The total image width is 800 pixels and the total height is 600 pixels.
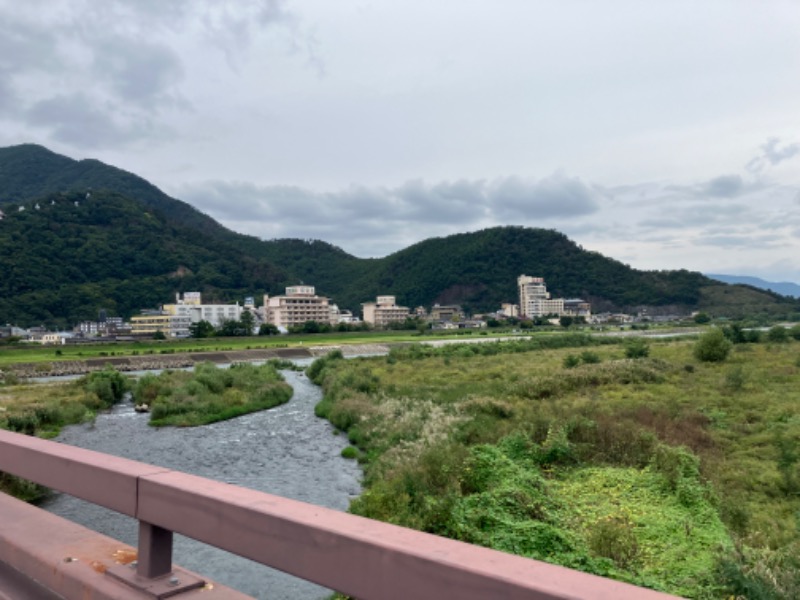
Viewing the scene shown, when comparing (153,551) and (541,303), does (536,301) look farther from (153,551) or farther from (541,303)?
(153,551)

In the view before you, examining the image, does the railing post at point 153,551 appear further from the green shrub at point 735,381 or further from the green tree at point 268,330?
the green tree at point 268,330

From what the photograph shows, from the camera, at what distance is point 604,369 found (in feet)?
90.4

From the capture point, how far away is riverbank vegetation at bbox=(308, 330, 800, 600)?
8023 millimetres

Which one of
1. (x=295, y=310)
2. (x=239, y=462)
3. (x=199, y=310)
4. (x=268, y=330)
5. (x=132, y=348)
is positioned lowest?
(x=239, y=462)

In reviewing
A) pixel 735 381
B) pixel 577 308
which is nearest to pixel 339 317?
pixel 577 308

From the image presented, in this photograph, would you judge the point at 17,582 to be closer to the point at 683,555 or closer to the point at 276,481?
the point at 683,555

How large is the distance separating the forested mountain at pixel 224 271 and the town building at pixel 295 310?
76.3ft

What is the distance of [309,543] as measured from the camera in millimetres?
2498

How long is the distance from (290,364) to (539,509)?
4645 centimetres

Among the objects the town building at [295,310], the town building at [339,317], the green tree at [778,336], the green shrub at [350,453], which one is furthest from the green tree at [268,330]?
the green shrub at [350,453]

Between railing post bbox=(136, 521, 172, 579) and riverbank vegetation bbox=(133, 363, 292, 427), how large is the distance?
77.7 feet

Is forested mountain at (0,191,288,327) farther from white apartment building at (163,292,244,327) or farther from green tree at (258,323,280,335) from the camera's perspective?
green tree at (258,323,280,335)

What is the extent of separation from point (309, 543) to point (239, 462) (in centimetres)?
1687

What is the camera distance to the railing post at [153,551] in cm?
319
